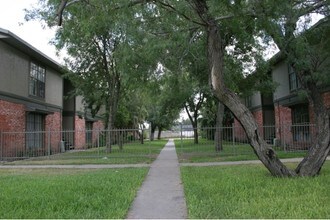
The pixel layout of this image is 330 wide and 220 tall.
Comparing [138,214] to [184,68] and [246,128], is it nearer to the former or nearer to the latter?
[246,128]

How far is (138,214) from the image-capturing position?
7.00 metres

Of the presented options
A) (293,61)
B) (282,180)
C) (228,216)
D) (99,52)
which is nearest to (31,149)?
(99,52)

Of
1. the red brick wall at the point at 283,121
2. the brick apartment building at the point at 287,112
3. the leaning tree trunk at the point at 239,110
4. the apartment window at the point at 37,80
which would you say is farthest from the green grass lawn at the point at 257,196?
the apartment window at the point at 37,80

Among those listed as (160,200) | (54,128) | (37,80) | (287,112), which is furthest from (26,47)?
(287,112)

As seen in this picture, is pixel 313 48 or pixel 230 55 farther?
A: pixel 230 55

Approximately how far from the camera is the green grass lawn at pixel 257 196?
6.71 metres

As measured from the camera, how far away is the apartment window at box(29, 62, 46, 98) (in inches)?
A: 1018

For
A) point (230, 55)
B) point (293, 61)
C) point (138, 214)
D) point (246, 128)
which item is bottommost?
point (138, 214)

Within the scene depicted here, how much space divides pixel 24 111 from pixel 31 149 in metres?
2.58

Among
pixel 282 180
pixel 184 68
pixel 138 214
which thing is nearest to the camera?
pixel 138 214

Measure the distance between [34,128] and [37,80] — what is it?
10.9 feet

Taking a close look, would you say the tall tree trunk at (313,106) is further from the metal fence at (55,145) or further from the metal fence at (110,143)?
the metal fence at (55,145)

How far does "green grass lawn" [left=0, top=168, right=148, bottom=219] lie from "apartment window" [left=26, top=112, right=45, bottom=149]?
46.7ft

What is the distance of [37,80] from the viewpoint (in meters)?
26.8
